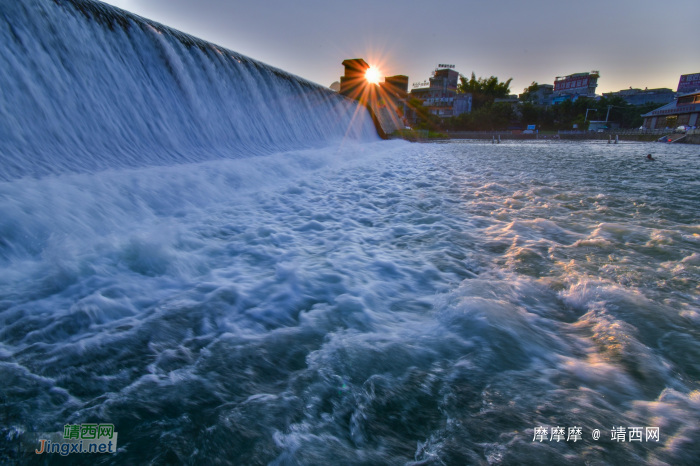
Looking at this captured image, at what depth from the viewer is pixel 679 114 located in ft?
151

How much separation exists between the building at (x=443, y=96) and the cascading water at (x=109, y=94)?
197 ft

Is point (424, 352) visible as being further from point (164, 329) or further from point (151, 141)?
point (151, 141)

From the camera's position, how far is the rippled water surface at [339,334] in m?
1.24

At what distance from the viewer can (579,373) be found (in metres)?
1.56

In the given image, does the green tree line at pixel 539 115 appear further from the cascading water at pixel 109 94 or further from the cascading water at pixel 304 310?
the cascading water at pixel 304 310

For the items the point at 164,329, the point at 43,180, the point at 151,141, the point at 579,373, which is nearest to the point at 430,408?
the point at 579,373

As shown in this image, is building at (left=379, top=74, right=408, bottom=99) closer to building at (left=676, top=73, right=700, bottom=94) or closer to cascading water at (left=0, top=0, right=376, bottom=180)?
cascading water at (left=0, top=0, right=376, bottom=180)

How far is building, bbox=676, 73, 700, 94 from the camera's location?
69406mm

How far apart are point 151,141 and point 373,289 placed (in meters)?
5.68

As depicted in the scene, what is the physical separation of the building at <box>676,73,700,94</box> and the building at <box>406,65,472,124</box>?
49.4m

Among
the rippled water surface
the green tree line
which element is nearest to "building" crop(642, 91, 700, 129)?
the green tree line

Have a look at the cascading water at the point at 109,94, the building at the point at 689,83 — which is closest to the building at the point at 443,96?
the building at the point at 689,83

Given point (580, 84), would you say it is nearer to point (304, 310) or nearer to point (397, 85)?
point (397, 85)

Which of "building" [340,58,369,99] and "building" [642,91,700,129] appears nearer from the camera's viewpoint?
"building" [340,58,369,99]
